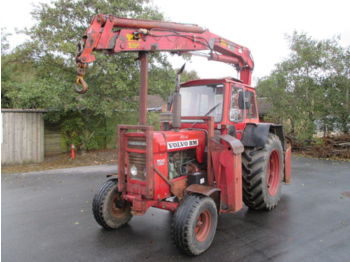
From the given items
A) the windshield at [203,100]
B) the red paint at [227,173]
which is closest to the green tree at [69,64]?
the windshield at [203,100]

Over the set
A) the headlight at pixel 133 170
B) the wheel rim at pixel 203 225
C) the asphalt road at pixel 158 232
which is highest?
the headlight at pixel 133 170

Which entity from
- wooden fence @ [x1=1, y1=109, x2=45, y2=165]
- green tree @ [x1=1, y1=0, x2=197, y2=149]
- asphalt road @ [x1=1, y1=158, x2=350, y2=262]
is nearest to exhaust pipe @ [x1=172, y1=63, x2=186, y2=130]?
asphalt road @ [x1=1, y1=158, x2=350, y2=262]

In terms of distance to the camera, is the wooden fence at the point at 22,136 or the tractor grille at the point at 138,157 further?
the wooden fence at the point at 22,136

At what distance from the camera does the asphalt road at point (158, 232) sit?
11.3ft

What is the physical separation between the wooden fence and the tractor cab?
7.54 meters

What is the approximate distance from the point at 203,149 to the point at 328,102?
1092 cm

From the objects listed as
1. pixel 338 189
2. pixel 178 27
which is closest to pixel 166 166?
pixel 178 27

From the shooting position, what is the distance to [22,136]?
32.6ft

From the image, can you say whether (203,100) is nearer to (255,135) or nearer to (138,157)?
(255,135)

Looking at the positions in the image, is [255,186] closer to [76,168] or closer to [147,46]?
[147,46]

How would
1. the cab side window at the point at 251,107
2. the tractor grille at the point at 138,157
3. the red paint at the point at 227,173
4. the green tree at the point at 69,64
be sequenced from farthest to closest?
the green tree at the point at 69,64, the cab side window at the point at 251,107, the red paint at the point at 227,173, the tractor grille at the point at 138,157

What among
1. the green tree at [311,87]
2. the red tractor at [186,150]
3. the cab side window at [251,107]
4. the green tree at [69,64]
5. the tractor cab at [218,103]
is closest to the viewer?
the red tractor at [186,150]

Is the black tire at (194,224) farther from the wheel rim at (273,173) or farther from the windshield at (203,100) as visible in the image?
the wheel rim at (273,173)

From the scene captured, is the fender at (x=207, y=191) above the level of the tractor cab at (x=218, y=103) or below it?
below
